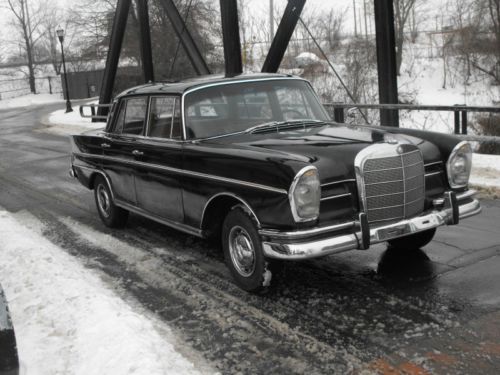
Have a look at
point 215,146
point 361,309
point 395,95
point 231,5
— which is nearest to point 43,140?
point 231,5

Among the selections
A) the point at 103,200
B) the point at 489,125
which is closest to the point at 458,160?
the point at 103,200

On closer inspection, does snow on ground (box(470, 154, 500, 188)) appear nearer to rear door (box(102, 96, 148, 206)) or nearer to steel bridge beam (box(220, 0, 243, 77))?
steel bridge beam (box(220, 0, 243, 77))

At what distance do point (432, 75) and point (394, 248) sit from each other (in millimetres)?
34736

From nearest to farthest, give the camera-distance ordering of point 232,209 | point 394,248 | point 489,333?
point 489,333 → point 232,209 → point 394,248

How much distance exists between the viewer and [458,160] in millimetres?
4684

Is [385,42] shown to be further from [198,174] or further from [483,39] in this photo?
[483,39]

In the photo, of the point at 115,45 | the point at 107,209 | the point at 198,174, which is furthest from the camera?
the point at 115,45

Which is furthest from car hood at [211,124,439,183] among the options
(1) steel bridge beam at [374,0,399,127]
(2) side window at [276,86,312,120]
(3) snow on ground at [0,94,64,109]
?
(3) snow on ground at [0,94,64,109]

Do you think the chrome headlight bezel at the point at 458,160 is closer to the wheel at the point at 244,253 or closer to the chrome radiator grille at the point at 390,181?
the chrome radiator grille at the point at 390,181

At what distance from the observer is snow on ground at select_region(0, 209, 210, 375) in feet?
11.1

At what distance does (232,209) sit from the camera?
14.8 ft

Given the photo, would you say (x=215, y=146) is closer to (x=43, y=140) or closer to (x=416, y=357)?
(x=416, y=357)

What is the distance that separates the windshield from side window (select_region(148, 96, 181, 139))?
136 mm

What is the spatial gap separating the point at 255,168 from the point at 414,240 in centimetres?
202
